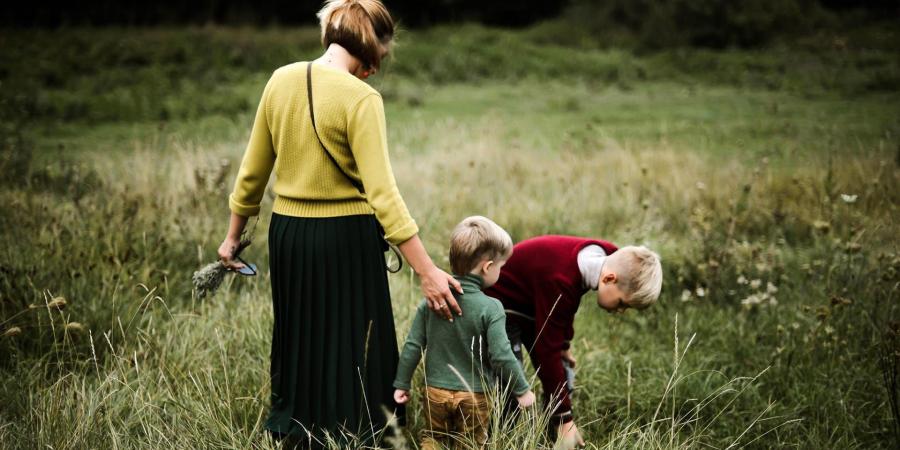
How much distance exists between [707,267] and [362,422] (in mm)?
3008

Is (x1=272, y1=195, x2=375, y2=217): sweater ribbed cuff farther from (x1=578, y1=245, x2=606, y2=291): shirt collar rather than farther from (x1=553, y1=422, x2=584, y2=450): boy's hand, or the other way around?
(x1=553, y1=422, x2=584, y2=450): boy's hand

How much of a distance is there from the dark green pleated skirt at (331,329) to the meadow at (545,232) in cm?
34

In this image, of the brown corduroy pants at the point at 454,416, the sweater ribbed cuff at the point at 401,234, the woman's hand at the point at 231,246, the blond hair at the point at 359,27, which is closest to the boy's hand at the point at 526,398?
the brown corduroy pants at the point at 454,416

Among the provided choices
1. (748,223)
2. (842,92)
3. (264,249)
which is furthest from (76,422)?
(842,92)

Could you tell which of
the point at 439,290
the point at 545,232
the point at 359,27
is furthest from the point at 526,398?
the point at 545,232

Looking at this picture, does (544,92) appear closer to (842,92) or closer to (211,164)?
(842,92)

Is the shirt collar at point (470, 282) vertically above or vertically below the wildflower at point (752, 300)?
above

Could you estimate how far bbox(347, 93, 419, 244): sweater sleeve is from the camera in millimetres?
2352

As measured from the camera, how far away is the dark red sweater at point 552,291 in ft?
9.48

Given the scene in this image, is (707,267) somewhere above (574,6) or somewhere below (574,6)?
below

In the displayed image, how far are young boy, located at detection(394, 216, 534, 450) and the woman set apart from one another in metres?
Answer: 0.10

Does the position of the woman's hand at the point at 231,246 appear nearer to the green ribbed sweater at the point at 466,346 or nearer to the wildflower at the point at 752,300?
the green ribbed sweater at the point at 466,346

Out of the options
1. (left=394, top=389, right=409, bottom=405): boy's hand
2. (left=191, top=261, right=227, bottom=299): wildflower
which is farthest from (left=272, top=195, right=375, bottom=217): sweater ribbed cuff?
(left=394, top=389, right=409, bottom=405): boy's hand

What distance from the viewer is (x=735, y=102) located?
12953 mm
